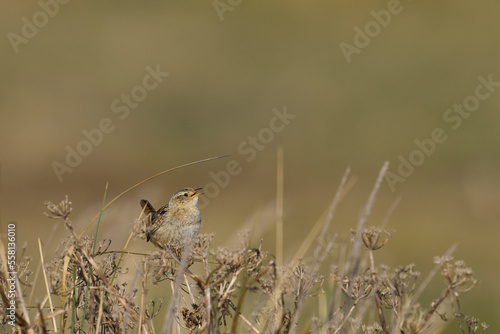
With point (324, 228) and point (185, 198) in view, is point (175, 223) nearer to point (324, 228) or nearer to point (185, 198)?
point (185, 198)

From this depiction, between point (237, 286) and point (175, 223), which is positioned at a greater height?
point (175, 223)

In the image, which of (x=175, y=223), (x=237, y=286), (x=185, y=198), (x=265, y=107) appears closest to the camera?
(x=237, y=286)

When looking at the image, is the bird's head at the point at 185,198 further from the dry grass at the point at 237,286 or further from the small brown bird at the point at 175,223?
the dry grass at the point at 237,286

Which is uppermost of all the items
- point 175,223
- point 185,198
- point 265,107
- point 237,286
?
point 265,107

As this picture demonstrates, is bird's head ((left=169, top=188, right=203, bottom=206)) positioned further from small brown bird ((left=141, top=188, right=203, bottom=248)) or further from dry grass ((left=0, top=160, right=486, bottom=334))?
dry grass ((left=0, top=160, right=486, bottom=334))

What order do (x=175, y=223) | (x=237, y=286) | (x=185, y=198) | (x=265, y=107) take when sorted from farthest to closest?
(x=265, y=107), (x=185, y=198), (x=175, y=223), (x=237, y=286)

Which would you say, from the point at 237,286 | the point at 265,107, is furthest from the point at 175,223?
the point at 265,107

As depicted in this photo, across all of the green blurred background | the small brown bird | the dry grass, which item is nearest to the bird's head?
the small brown bird

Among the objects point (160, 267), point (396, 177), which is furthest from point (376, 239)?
point (396, 177)

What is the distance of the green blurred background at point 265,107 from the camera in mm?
16094

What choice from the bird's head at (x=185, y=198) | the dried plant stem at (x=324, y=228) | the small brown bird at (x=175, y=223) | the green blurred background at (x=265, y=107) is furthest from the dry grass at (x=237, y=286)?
the green blurred background at (x=265, y=107)

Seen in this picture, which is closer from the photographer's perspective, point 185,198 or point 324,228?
point 324,228

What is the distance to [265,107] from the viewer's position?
1941cm

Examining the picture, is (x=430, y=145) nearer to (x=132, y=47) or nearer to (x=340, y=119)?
(x=340, y=119)
